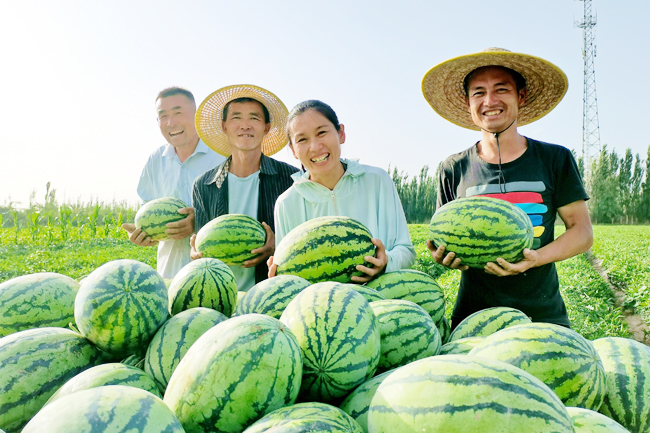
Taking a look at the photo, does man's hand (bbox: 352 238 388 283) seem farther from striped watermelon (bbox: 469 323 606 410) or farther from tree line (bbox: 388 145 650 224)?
tree line (bbox: 388 145 650 224)

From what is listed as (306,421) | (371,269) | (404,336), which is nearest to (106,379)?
(306,421)

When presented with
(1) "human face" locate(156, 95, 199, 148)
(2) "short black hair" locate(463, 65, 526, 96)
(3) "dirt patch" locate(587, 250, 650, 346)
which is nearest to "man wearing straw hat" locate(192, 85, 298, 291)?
(1) "human face" locate(156, 95, 199, 148)

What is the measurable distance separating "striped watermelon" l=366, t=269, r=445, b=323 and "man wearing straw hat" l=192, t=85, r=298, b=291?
157 centimetres

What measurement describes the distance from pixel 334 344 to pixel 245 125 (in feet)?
8.91

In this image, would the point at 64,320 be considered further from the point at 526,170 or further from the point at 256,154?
the point at 526,170

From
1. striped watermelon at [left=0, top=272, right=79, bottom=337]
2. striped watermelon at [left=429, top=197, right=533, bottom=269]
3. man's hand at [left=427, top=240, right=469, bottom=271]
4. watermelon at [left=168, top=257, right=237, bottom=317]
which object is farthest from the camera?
man's hand at [left=427, top=240, right=469, bottom=271]

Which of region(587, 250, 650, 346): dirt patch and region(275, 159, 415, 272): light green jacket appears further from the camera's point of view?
region(587, 250, 650, 346): dirt patch

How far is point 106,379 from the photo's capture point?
118cm

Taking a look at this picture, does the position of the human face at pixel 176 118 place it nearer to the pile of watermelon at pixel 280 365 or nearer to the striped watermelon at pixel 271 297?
the pile of watermelon at pixel 280 365

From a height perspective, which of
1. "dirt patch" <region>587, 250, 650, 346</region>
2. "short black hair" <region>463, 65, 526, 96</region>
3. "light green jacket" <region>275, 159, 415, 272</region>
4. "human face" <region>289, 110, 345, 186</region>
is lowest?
"dirt patch" <region>587, 250, 650, 346</region>

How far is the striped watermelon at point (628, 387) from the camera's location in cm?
128

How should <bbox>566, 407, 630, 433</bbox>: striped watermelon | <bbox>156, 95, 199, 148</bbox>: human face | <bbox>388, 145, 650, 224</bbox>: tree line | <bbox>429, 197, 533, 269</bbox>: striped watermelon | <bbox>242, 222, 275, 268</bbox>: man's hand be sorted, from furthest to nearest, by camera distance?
<bbox>388, 145, 650, 224</bbox>: tree line < <bbox>156, 95, 199, 148</bbox>: human face < <bbox>242, 222, 275, 268</bbox>: man's hand < <bbox>429, 197, 533, 269</bbox>: striped watermelon < <bbox>566, 407, 630, 433</bbox>: striped watermelon

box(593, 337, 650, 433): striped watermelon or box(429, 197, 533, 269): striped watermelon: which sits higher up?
box(429, 197, 533, 269): striped watermelon

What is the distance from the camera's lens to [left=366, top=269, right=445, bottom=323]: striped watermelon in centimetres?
190
